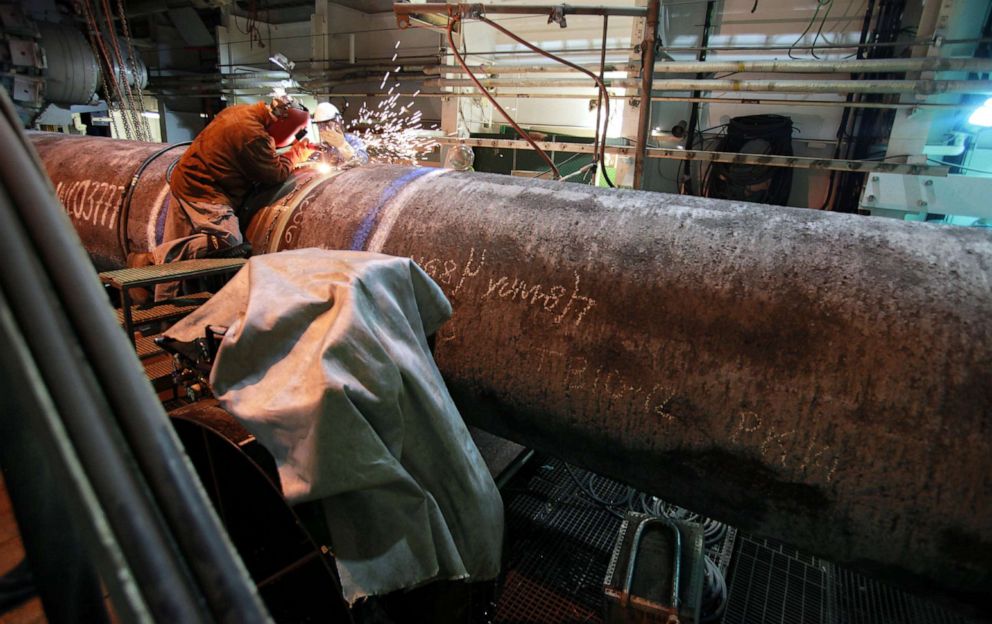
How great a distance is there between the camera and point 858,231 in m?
1.67

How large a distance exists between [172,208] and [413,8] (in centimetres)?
186

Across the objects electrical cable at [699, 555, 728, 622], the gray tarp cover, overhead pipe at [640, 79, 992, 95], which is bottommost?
electrical cable at [699, 555, 728, 622]

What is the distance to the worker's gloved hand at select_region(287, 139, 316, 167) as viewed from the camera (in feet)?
10.9

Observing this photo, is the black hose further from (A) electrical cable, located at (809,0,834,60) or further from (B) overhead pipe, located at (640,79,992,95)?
(A) electrical cable, located at (809,0,834,60)

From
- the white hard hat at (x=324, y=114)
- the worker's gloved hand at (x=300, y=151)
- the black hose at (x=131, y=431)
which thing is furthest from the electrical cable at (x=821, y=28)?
the black hose at (x=131, y=431)

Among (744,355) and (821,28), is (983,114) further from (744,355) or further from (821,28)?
(744,355)

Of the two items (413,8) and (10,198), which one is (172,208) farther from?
(10,198)

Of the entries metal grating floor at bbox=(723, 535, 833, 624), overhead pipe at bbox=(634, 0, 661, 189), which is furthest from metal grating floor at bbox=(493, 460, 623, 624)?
overhead pipe at bbox=(634, 0, 661, 189)

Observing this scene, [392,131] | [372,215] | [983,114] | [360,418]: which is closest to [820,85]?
[983,114]

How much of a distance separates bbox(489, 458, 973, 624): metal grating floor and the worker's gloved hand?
242 cm

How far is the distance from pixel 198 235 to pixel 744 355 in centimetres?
273

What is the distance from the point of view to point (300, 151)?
134 inches

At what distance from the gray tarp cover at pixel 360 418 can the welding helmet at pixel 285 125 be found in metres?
2.04

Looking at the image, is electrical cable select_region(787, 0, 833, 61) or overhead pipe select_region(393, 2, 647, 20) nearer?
overhead pipe select_region(393, 2, 647, 20)
